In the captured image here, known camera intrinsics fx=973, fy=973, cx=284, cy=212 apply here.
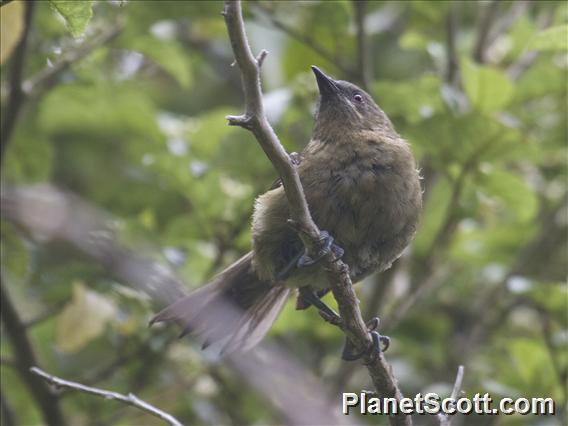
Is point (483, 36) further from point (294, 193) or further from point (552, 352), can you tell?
point (294, 193)

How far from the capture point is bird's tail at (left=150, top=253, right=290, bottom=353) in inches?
156

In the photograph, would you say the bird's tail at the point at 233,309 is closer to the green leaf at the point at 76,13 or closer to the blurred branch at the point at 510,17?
the green leaf at the point at 76,13

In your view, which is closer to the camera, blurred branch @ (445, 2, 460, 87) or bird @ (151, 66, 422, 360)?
bird @ (151, 66, 422, 360)

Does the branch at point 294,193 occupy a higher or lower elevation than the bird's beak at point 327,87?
lower

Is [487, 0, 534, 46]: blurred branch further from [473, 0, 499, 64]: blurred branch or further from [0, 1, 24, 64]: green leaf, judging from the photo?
[0, 1, 24, 64]: green leaf

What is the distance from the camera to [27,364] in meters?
4.25

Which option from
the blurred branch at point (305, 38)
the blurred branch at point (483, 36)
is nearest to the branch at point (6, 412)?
the blurred branch at point (305, 38)

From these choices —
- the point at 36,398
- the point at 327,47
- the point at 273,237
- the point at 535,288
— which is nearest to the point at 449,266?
the point at 535,288

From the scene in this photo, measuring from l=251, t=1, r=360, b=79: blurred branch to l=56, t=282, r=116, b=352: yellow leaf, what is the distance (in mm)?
1486

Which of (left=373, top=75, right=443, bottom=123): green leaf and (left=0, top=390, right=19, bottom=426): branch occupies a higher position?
(left=373, top=75, right=443, bottom=123): green leaf

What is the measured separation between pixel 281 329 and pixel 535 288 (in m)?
1.33

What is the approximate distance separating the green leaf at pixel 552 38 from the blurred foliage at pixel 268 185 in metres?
0.01

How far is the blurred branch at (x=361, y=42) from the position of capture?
429cm

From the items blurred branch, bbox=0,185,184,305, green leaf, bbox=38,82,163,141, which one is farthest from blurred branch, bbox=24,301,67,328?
green leaf, bbox=38,82,163,141
